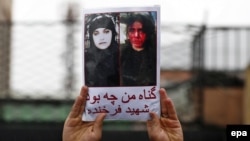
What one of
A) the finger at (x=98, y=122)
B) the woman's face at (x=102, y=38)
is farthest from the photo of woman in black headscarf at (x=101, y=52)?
the finger at (x=98, y=122)

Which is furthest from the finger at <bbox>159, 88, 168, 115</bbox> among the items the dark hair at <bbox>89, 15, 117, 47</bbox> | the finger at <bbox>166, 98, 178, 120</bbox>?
the dark hair at <bbox>89, 15, 117, 47</bbox>

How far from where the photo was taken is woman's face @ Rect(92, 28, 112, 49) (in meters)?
2.62

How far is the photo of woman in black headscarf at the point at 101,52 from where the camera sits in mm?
2625

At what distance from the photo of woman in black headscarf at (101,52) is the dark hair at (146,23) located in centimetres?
6

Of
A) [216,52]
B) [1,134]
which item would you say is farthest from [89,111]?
[216,52]

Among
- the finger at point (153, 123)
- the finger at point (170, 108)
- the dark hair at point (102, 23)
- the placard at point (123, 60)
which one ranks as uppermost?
the dark hair at point (102, 23)

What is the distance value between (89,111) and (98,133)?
10 cm

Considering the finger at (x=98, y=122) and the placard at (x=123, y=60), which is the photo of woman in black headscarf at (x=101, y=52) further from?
the finger at (x=98, y=122)

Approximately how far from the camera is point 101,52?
8.63ft

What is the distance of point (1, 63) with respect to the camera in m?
7.64

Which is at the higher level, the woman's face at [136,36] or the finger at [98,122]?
the woman's face at [136,36]

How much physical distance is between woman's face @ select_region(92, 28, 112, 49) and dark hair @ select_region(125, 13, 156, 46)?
8 cm

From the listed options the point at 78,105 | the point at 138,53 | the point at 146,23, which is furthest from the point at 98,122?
the point at 146,23

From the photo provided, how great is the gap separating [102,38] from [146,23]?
0.63 ft
